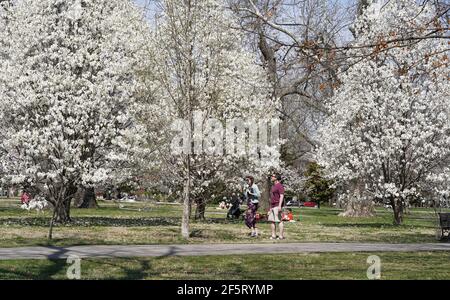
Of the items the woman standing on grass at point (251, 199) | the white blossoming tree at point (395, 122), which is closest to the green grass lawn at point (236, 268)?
the woman standing on grass at point (251, 199)

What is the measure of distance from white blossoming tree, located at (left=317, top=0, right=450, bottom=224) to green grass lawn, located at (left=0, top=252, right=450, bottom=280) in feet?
44.9

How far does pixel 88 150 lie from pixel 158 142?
2.38m

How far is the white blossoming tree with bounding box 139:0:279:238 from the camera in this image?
59.0 ft

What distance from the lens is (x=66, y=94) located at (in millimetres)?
20953

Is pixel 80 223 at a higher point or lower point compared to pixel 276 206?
lower

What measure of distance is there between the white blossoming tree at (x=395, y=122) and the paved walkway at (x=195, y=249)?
977cm

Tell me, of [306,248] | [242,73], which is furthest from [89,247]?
[242,73]

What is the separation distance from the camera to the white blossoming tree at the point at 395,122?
2700cm

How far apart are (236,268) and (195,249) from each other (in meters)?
3.18

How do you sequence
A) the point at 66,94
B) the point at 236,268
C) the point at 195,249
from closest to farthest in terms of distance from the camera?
the point at 236,268
the point at 195,249
the point at 66,94

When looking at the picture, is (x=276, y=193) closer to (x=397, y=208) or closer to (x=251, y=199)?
(x=251, y=199)

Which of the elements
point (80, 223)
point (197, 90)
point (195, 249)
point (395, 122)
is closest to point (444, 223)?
point (395, 122)

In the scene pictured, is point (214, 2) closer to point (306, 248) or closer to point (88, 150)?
point (88, 150)

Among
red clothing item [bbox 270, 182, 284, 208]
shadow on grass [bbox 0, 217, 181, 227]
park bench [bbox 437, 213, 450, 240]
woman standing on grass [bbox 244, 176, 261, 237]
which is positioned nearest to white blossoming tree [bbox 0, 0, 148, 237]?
shadow on grass [bbox 0, 217, 181, 227]
